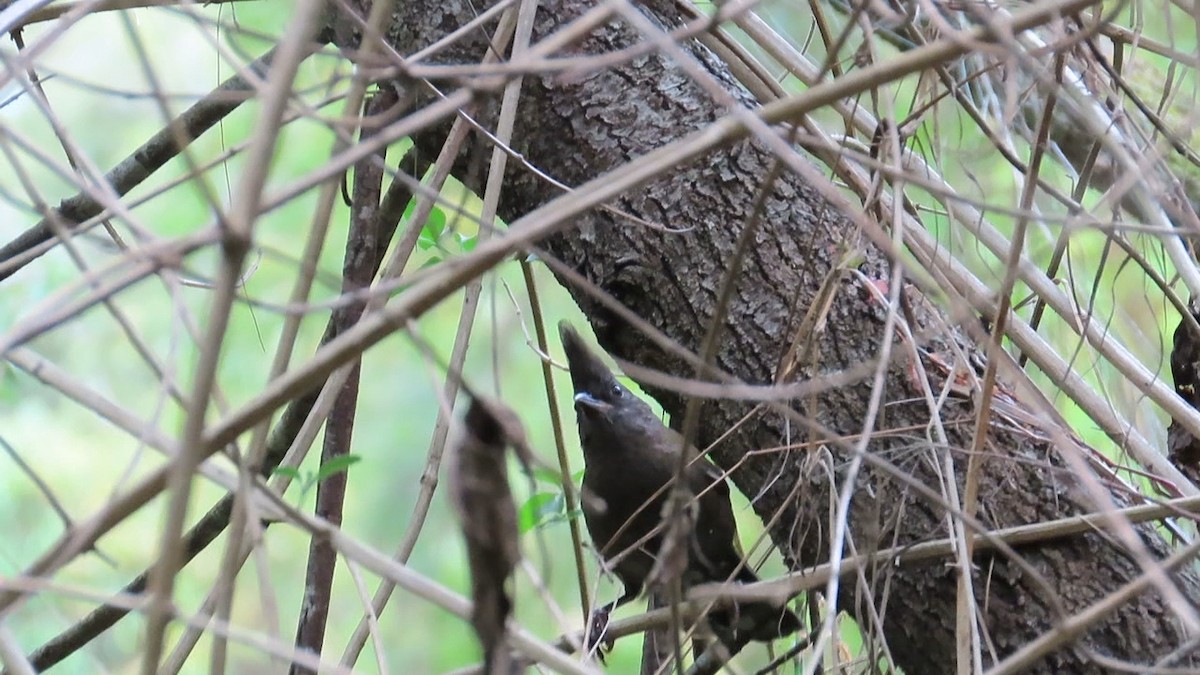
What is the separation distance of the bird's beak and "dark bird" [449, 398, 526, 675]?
1322 mm

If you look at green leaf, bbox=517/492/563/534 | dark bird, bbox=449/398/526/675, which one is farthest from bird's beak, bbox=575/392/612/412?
dark bird, bbox=449/398/526/675

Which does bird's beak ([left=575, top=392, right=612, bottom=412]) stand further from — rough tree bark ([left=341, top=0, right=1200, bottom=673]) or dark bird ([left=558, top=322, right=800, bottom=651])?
rough tree bark ([left=341, top=0, right=1200, bottom=673])

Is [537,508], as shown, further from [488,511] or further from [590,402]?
[590,402]

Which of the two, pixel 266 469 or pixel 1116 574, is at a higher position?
pixel 1116 574

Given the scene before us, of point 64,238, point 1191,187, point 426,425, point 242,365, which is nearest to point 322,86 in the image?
point 64,238

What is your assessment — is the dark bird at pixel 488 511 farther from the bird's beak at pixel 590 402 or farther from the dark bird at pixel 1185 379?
the bird's beak at pixel 590 402

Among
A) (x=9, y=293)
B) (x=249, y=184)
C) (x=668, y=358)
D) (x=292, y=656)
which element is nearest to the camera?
(x=249, y=184)

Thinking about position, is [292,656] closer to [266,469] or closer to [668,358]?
[668,358]

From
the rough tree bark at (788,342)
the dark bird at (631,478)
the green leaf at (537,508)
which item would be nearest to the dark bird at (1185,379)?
the rough tree bark at (788,342)

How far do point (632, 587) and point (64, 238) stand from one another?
4.39 feet

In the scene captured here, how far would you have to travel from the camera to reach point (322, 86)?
0.88 m

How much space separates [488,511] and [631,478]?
134cm

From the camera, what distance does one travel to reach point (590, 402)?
6.27ft

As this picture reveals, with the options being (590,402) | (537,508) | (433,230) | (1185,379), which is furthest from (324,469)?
(1185,379)
